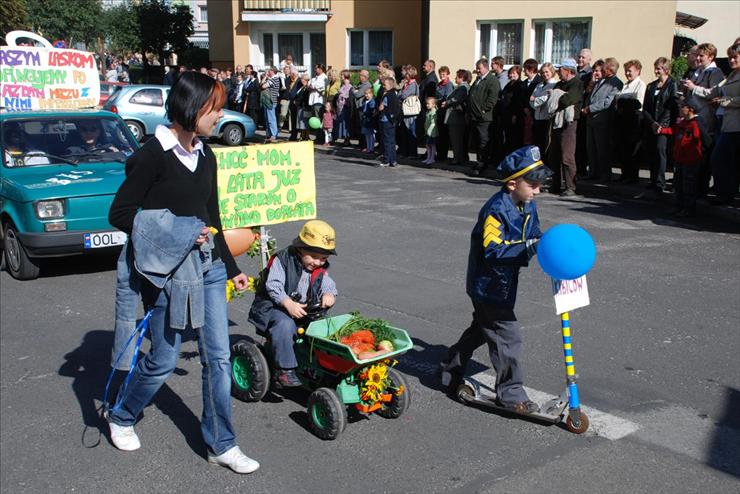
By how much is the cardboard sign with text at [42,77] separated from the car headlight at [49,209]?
3.61m

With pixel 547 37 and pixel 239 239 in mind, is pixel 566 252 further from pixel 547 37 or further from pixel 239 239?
pixel 547 37

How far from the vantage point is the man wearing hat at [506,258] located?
4863mm

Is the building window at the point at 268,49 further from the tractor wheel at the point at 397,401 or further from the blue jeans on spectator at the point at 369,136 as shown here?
the tractor wheel at the point at 397,401

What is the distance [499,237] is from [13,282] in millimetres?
6449

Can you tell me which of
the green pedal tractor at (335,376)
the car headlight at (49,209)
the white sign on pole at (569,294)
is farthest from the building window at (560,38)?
the green pedal tractor at (335,376)

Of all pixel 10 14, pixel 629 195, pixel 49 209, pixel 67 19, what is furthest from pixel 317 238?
pixel 67 19

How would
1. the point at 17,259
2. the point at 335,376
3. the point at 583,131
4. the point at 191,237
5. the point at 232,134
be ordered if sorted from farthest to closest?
the point at 232,134
the point at 583,131
the point at 17,259
the point at 335,376
the point at 191,237

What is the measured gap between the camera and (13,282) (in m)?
9.12

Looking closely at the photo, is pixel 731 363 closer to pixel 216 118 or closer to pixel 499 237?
pixel 499 237

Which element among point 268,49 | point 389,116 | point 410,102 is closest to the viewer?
point 389,116

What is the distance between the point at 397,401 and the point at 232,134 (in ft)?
60.8

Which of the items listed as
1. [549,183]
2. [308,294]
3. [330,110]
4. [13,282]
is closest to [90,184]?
[13,282]

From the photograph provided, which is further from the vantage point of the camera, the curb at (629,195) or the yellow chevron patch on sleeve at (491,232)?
the curb at (629,195)

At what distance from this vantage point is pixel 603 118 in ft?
44.2
